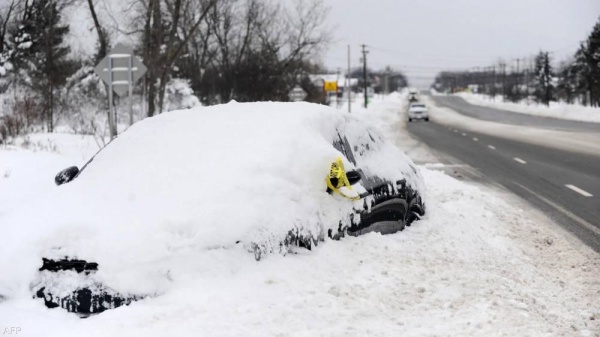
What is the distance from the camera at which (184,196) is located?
4574 mm

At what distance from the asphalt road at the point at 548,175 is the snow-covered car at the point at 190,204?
3.26 metres

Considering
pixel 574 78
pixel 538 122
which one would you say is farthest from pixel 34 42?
pixel 574 78

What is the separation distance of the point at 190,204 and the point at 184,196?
123mm

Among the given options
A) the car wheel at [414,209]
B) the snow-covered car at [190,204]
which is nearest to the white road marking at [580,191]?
the car wheel at [414,209]

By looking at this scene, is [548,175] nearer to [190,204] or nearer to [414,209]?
[414,209]

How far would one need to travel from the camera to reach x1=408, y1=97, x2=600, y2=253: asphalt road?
8596 millimetres

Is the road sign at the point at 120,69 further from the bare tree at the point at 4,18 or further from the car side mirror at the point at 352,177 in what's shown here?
the bare tree at the point at 4,18

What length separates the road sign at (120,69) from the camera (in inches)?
509

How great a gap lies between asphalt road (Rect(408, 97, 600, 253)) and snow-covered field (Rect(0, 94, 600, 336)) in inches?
67.4

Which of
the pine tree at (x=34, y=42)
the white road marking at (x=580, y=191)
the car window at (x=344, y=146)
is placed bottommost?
the white road marking at (x=580, y=191)

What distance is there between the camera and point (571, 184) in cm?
1187

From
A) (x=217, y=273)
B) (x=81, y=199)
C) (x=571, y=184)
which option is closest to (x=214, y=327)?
(x=217, y=273)

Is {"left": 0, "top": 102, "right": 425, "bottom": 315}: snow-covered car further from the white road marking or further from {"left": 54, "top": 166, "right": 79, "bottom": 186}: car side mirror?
the white road marking

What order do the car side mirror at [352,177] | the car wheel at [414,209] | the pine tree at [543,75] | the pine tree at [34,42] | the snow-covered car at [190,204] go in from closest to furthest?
the snow-covered car at [190,204] → the car side mirror at [352,177] → the car wheel at [414,209] → the pine tree at [34,42] → the pine tree at [543,75]
